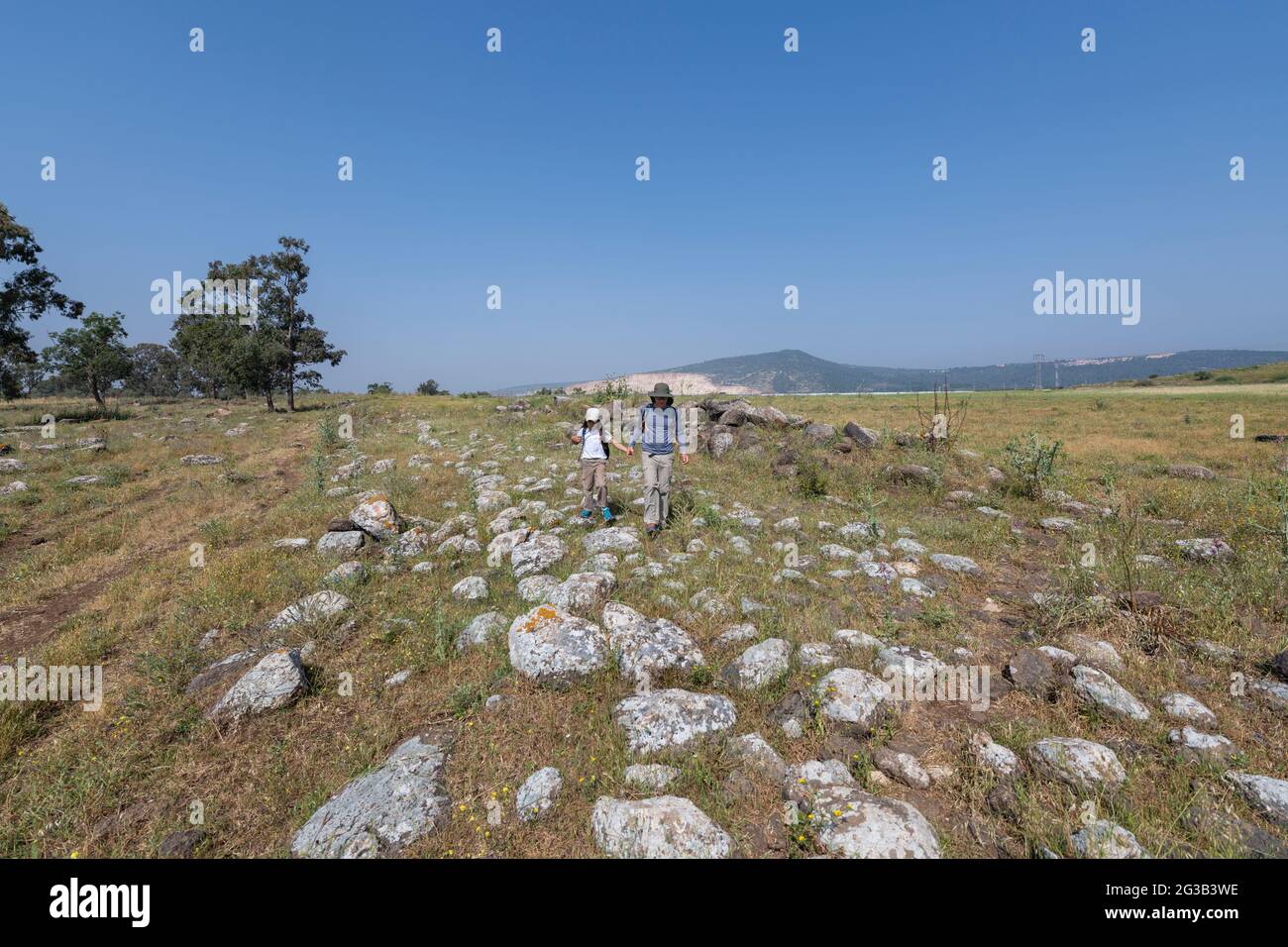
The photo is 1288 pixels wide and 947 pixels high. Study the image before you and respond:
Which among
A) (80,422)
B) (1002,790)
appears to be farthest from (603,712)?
(80,422)

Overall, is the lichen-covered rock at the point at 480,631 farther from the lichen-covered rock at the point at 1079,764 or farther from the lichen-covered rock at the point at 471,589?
the lichen-covered rock at the point at 1079,764

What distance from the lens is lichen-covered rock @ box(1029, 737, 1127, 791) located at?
3.08 meters

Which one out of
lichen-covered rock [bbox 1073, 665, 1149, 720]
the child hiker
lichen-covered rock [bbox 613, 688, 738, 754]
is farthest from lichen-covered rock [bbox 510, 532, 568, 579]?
lichen-covered rock [bbox 1073, 665, 1149, 720]

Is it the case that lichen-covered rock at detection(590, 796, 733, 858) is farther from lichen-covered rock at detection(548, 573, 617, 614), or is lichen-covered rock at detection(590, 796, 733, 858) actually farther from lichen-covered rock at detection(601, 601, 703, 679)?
lichen-covered rock at detection(548, 573, 617, 614)

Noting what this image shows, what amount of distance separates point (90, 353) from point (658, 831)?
54127 millimetres

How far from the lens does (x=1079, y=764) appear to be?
316cm

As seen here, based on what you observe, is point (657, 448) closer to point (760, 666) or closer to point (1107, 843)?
point (760, 666)

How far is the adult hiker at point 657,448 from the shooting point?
8.20 m

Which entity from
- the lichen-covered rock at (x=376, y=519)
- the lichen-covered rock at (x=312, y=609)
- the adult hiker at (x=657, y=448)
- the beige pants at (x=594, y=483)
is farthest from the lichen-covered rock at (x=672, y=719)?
the lichen-covered rock at (x=376, y=519)

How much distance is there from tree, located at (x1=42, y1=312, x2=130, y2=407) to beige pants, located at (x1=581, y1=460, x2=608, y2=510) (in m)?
45.7

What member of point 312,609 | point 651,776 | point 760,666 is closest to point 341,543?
point 312,609

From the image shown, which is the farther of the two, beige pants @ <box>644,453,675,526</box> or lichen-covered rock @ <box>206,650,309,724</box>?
beige pants @ <box>644,453,675,526</box>

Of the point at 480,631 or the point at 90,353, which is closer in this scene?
the point at 480,631
